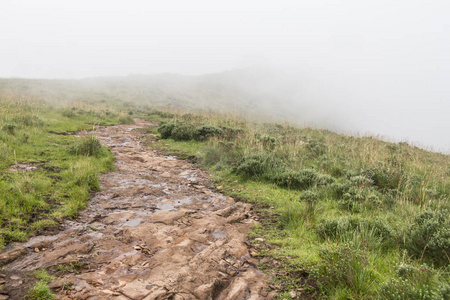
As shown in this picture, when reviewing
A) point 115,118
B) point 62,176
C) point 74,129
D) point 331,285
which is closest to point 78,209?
point 62,176

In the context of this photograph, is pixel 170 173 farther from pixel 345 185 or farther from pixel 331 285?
pixel 331 285

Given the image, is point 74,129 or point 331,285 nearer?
point 331,285

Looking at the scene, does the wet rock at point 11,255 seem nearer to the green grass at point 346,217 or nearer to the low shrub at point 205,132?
the green grass at point 346,217

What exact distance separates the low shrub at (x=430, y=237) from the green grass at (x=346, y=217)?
0.01m

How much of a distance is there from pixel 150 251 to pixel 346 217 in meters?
3.36

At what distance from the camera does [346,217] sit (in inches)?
171

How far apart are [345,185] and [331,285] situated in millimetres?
3876

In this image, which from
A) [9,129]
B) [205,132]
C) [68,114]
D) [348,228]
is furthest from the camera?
[68,114]

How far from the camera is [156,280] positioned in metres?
3.13

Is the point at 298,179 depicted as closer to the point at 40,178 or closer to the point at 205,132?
the point at 40,178

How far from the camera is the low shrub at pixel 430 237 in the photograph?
3.30 m

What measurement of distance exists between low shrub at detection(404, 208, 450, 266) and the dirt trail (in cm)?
228

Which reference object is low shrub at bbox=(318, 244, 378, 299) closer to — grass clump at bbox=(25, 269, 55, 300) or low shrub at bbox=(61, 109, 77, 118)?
grass clump at bbox=(25, 269, 55, 300)

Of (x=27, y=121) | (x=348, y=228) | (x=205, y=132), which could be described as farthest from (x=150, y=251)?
(x=27, y=121)
